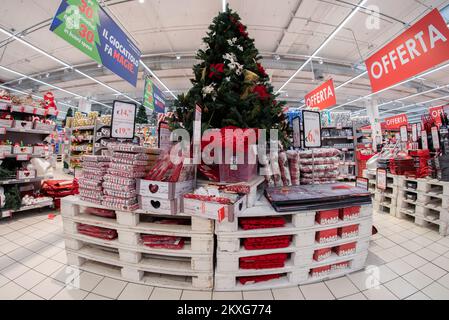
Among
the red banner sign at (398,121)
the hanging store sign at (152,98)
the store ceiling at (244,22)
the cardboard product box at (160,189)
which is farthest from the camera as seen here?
the red banner sign at (398,121)

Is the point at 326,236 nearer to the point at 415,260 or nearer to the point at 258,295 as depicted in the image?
the point at 258,295

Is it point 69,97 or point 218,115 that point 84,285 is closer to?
point 218,115

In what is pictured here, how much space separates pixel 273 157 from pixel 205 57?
4.57 ft

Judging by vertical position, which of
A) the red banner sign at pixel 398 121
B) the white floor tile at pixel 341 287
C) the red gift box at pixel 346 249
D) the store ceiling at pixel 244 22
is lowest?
the white floor tile at pixel 341 287

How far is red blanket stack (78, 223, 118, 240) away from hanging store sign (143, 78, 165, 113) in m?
4.00

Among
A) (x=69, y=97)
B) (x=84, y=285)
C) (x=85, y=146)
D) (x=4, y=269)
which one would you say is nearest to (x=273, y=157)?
(x=84, y=285)

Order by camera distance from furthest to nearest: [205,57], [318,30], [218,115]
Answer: [318,30]
[205,57]
[218,115]

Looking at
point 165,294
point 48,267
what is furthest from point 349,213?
point 48,267

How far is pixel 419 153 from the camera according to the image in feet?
10.8

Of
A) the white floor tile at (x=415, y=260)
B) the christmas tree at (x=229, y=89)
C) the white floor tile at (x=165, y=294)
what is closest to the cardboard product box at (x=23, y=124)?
the christmas tree at (x=229, y=89)

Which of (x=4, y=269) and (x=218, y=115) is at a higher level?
(x=218, y=115)

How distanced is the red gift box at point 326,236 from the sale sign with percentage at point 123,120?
7.60 ft

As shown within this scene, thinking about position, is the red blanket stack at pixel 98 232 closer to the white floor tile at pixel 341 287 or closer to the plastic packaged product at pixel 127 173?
the plastic packaged product at pixel 127 173

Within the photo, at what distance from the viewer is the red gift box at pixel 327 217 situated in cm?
170
